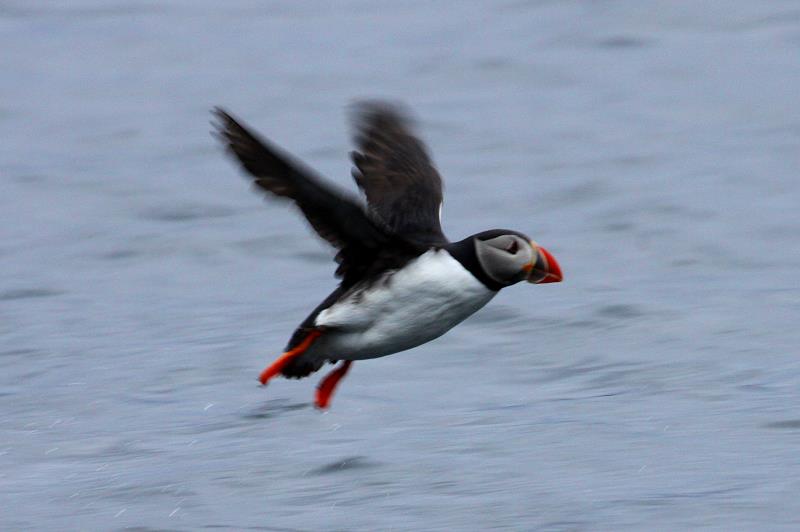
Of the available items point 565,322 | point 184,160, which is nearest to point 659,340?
point 565,322

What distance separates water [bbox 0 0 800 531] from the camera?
8.96 m

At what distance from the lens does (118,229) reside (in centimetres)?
1639

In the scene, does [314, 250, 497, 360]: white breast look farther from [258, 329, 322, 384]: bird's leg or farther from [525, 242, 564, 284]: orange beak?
[525, 242, 564, 284]: orange beak

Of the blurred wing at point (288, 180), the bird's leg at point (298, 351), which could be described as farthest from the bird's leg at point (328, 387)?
the blurred wing at point (288, 180)

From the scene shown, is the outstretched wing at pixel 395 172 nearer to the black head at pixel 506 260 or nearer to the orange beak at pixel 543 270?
the black head at pixel 506 260

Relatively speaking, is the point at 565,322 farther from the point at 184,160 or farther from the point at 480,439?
the point at 184,160

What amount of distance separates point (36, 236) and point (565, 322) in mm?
6574

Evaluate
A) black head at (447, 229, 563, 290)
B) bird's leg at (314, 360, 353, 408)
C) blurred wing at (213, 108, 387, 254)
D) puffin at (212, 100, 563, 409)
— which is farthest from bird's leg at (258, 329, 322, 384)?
black head at (447, 229, 563, 290)

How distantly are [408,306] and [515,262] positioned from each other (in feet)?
1.71

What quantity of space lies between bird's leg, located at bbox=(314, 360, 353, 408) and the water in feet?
2.34

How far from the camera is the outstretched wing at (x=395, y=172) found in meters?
8.12

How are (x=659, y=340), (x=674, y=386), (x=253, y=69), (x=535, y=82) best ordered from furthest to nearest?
1. (x=253, y=69)
2. (x=535, y=82)
3. (x=659, y=340)
4. (x=674, y=386)

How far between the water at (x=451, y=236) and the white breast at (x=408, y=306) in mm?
1248

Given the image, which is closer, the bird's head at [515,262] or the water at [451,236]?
the bird's head at [515,262]
